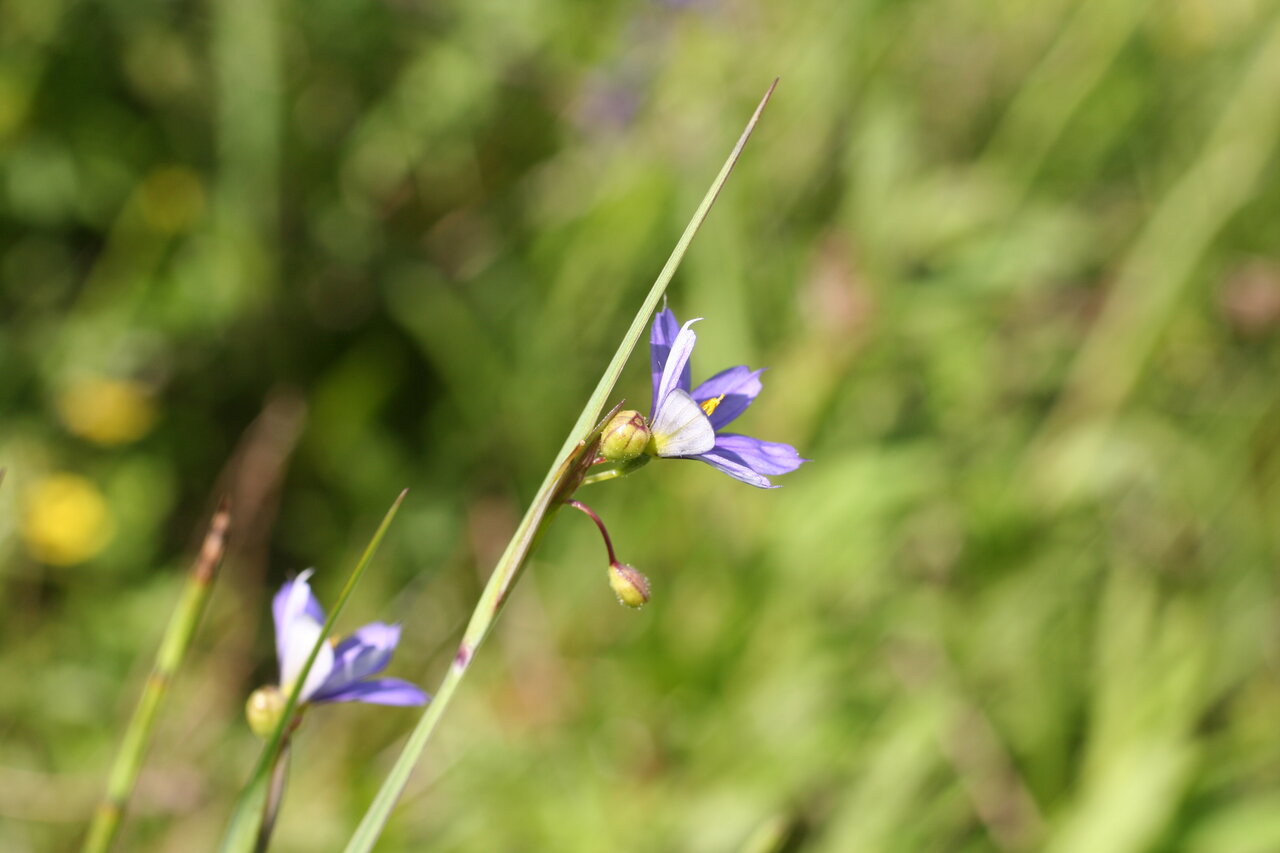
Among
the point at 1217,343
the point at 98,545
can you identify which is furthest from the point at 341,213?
the point at 1217,343

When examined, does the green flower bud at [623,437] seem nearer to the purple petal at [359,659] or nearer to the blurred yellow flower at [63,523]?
the purple petal at [359,659]

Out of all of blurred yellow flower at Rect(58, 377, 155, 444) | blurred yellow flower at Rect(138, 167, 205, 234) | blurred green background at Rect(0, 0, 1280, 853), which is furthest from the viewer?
blurred yellow flower at Rect(138, 167, 205, 234)

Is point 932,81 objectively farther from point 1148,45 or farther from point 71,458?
point 71,458

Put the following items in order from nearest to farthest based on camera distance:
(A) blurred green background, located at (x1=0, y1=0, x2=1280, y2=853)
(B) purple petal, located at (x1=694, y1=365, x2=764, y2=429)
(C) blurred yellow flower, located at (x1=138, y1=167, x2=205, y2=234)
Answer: (B) purple petal, located at (x1=694, y1=365, x2=764, y2=429) < (A) blurred green background, located at (x1=0, y1=0, x2=1280, y2=853) < (C) blurred yellow flower, located at (x1=138, y1=167, x2=205, y2=234)

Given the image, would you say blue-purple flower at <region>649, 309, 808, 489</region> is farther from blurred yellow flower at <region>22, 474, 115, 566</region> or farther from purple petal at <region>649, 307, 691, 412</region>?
blurred yellow flower at <region>22, 474, 115, 566</region>

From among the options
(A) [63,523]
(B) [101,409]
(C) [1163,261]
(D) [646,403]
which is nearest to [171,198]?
(B) [101,409]

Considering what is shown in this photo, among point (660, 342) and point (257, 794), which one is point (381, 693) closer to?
point (257, 794)

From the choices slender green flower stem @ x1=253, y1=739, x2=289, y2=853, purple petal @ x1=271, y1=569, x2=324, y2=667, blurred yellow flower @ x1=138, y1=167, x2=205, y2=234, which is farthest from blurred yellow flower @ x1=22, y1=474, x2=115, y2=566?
slender green flower stem @ x1=253, y1=739, x2=289, y2=853
